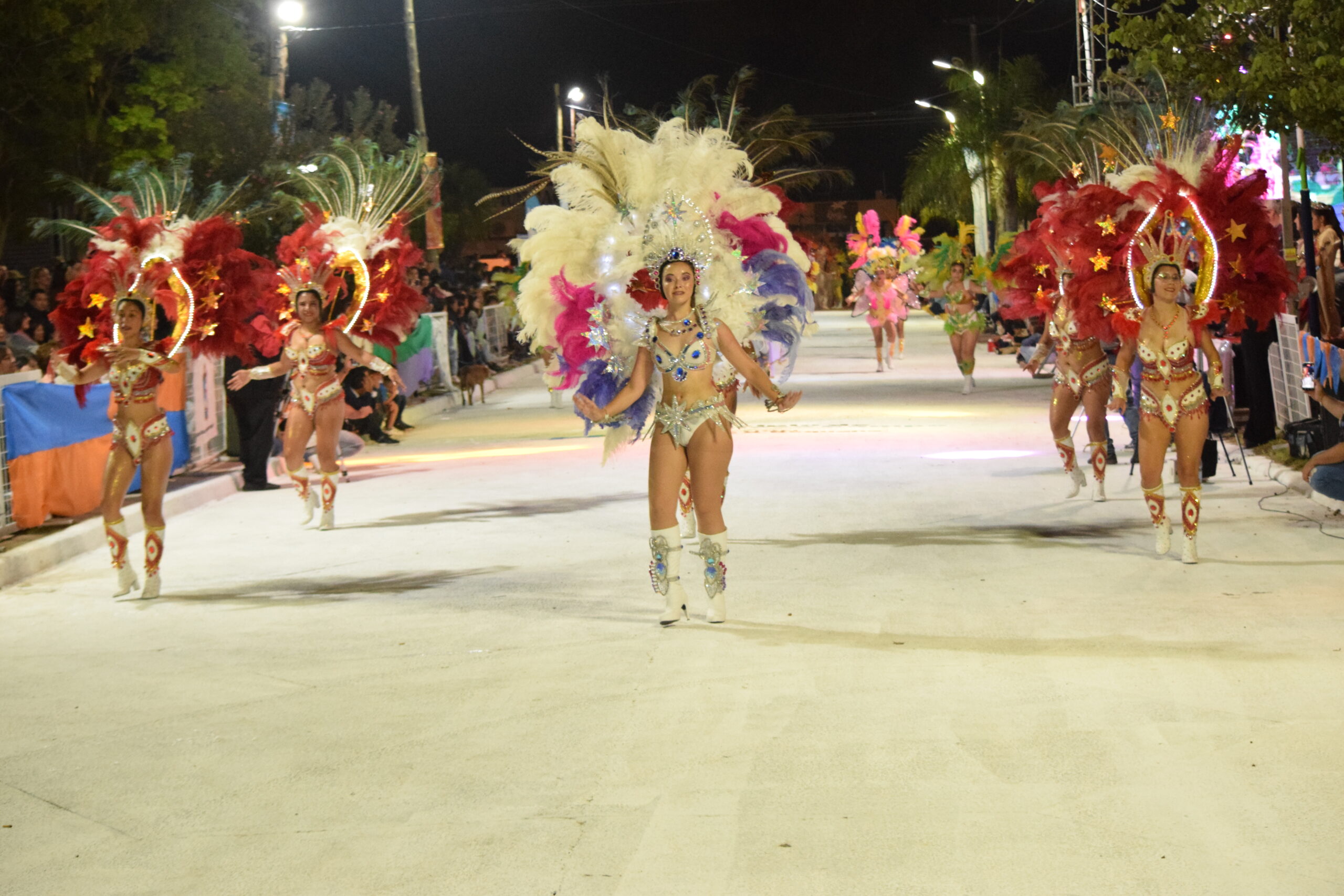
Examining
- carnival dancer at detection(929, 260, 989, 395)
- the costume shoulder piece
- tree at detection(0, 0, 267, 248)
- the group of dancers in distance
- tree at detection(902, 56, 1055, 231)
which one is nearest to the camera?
the group of dancers in distance

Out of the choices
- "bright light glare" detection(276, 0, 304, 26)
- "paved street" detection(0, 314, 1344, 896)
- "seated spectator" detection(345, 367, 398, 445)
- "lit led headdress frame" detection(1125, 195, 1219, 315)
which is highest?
"bright light glare" detection(276, 0, 304, 26)

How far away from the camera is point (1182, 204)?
10.7 metres

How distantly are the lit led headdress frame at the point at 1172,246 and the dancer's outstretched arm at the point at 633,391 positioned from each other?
3782 mm

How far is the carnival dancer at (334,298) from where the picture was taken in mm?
13109

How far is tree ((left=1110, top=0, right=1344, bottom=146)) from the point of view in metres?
10.1

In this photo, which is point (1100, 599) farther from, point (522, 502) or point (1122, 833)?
point (522, 502)

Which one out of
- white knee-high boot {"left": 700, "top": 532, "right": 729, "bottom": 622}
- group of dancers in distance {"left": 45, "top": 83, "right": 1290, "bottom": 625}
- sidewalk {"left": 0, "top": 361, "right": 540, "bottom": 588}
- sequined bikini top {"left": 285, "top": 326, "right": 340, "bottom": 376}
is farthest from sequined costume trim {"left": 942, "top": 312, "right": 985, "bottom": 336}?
white knee-high boot {"left": 700, "top": 532, "right": 729, "bottom": 622}

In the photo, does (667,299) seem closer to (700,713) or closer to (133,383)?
(700,713)

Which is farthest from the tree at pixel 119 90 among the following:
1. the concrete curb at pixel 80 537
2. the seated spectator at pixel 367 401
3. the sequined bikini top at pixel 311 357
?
the sequined bikini top at pixel 311 357

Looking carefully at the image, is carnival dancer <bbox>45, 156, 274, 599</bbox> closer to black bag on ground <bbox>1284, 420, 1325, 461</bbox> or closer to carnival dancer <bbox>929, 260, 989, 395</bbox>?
black bag on ground <bbox>1284, 420, 1325, 461</bbox>

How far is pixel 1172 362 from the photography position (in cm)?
1010

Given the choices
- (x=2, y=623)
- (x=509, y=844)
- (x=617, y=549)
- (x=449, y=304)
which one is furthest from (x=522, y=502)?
(x=449, y=304)

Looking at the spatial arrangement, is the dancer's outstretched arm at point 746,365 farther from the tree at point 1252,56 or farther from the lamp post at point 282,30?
the lamp post at point 282,30

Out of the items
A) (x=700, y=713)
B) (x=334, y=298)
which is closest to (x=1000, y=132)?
(x=334, y=298)
